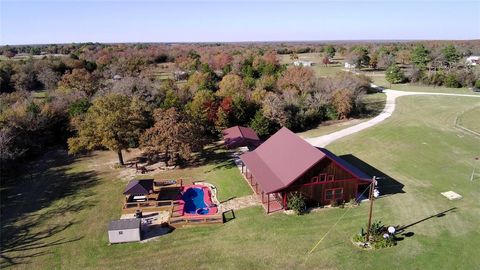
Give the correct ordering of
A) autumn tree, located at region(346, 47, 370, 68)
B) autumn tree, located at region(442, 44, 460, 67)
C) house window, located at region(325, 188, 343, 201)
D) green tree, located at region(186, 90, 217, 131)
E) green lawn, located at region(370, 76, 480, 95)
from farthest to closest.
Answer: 1. autumn tree, located at region(346, 47, 370, 68)
2. autumn tree, located at region(442, 44, 460, 67)
3. green lawn, located at region(370, 76, 480, 95)
4. green tree, located at region(186, 90, 217, 131)
5. house window, located at region(325, 188, 343, 201)

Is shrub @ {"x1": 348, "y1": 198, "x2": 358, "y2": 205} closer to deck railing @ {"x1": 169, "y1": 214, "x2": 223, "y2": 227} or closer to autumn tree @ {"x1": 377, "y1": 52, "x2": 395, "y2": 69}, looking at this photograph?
deck railing @ {"x1": 169, "y1": 214, "x2": 223, "y2": 227}

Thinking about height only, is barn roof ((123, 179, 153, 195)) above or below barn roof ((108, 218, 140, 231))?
above

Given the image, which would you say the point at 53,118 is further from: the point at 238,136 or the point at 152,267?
the point at 152,267

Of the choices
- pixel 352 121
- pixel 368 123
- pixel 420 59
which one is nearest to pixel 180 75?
pixel 352 121

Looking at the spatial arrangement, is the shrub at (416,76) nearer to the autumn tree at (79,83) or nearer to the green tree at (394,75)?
the green tree at (394,75)

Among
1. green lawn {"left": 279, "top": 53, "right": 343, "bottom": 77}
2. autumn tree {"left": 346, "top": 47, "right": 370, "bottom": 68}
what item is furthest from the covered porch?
autumn tree {"left": 346, "top": 47, "right": 370, "bottom": 68}

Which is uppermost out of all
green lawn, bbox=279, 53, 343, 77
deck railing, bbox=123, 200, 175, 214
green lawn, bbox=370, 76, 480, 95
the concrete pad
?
green lawn, bbox=279, 53, 343, 77

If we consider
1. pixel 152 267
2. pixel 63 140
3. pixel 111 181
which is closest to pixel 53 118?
pixel 63 140

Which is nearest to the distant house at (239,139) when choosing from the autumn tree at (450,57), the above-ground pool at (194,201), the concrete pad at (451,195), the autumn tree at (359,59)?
the above-ground pool at (194,201)
